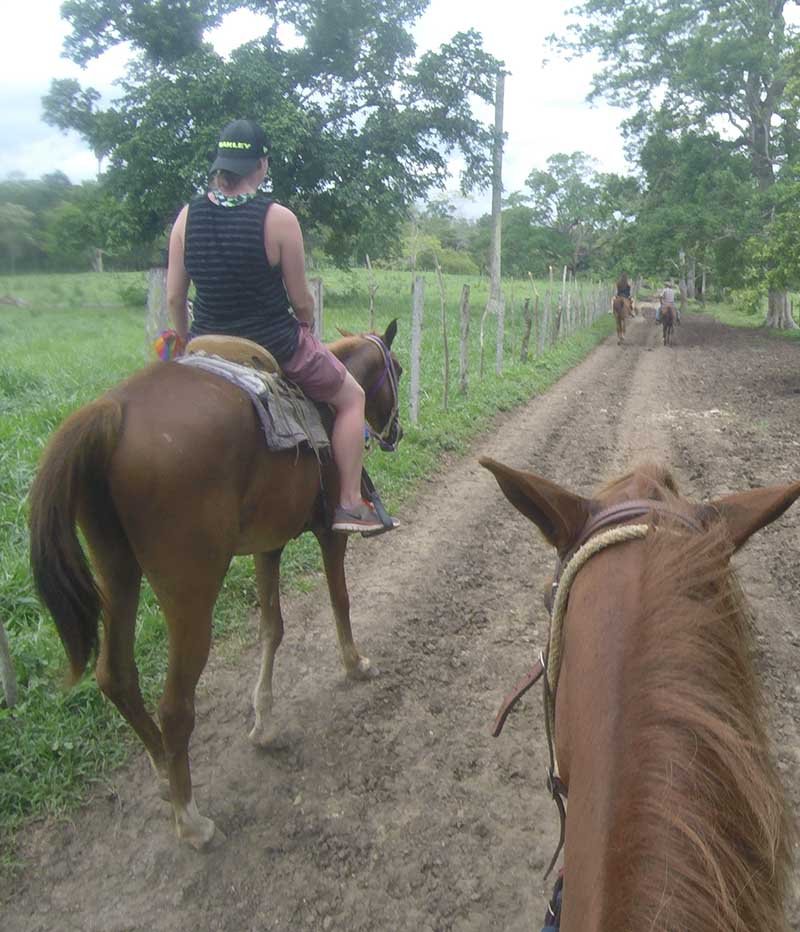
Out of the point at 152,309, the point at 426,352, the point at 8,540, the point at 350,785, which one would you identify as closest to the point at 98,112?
the point at 426,352

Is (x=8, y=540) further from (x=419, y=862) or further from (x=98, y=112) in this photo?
(x=98, y=112)

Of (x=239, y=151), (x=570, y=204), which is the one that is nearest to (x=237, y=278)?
(x=239, y=151)

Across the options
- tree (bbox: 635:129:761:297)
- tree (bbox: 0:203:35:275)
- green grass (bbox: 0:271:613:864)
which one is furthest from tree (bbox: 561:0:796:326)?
tree (bbox: 0:203:35:275)

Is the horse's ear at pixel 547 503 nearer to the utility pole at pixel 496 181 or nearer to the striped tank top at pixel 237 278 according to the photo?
the striped tank top at pixel 237 278

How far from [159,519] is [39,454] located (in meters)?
3.77

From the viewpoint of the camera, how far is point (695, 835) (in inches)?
38.4

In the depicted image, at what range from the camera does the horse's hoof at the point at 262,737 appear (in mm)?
3164

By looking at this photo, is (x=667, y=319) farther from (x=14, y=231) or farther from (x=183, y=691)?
(x=183, y=691)

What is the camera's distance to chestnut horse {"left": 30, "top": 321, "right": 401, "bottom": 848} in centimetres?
222

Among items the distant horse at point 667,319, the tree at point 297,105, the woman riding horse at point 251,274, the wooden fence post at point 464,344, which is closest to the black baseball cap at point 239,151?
the woman riding horse at point 251,274

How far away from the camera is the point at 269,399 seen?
9.03 feet

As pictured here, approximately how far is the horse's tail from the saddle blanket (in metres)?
0.49

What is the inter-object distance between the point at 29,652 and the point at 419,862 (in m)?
2.23

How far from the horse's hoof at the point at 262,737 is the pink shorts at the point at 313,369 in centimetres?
157
